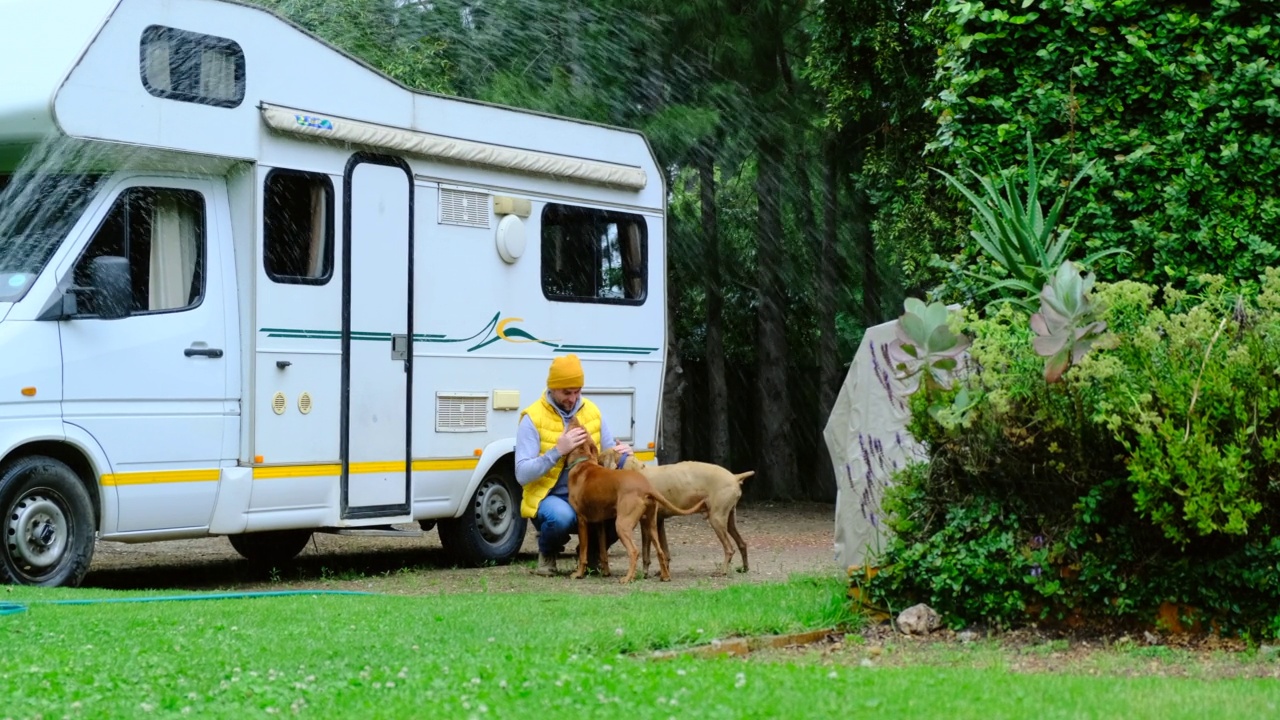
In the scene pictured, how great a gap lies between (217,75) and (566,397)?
3.21 meters

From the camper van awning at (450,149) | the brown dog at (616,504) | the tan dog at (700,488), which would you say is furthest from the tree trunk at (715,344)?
the brown dog at (616,504)

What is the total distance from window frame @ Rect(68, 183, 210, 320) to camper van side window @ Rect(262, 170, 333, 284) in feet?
1.29

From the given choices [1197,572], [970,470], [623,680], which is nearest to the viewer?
[623,680]

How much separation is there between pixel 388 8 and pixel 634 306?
265 inches

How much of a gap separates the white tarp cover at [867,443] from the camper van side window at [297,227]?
3924 millimetres

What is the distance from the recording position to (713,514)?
445 inches

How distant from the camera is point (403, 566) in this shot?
1298 centimetres

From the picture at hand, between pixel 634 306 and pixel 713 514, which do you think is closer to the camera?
pixel 713 514

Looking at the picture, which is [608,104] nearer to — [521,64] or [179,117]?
[521,64]

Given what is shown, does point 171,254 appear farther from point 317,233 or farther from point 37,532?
point 37,532

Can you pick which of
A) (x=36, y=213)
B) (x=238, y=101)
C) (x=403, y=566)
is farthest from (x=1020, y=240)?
(x=403, y=566)

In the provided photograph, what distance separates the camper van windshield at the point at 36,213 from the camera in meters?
9.80

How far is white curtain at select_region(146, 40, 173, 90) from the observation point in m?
10.1

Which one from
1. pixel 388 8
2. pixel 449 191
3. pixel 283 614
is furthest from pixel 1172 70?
pixel 388 8
